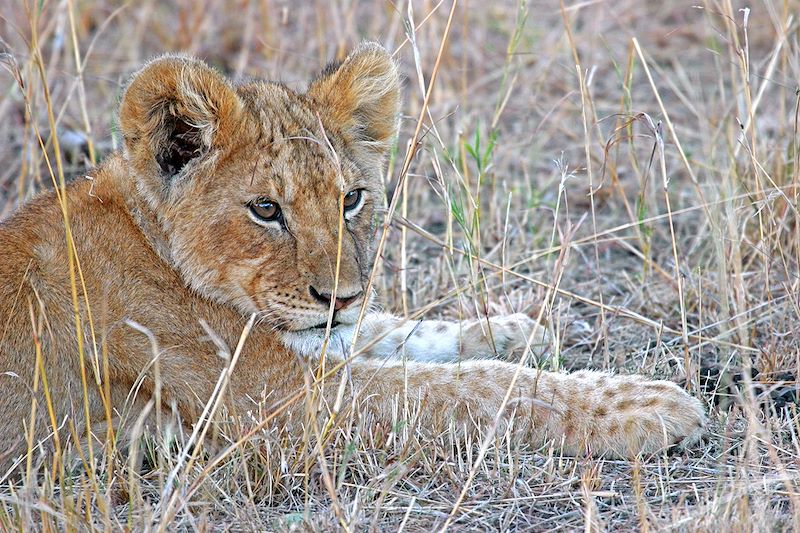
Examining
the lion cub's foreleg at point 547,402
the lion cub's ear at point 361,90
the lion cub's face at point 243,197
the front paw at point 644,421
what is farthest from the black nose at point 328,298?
the front paw at point 644,421

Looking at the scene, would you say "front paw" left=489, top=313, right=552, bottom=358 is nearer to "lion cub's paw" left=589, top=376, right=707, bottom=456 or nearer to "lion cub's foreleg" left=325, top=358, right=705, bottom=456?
"lion cub's foreleg" left=325, top=358, right=705, bottom=456

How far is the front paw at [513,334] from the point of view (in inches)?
181

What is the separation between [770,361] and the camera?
4.16 m

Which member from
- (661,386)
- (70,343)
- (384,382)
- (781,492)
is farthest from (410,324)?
(781,492)

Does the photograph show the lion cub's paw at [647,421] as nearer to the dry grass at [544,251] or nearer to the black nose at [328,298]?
the dry grass at [544,251]

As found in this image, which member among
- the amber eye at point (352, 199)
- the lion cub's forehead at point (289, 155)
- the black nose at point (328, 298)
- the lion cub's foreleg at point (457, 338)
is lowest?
the lion cub's foreleg at point (457, 338)

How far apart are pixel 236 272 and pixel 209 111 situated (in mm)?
590

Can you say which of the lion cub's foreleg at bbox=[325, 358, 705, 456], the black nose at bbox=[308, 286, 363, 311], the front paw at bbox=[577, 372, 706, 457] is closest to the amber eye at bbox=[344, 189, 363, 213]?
the black nose at bbox=[308, 286, 363, 311]

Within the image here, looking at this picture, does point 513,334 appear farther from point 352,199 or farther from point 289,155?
point 289,155

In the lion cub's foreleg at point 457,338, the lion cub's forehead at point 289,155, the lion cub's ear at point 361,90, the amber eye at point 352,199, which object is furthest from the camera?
the lion cub's foreleg at point 457,338

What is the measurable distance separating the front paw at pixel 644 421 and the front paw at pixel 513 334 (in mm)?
798

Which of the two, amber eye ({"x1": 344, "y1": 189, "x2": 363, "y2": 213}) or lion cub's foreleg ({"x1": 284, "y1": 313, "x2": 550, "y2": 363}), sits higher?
amber eye ({"x1": 344, "y1": 189, "x2": 363, "y2": 213})

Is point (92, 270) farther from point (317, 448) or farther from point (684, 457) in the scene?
point (684, 457)

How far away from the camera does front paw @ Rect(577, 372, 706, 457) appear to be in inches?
145
